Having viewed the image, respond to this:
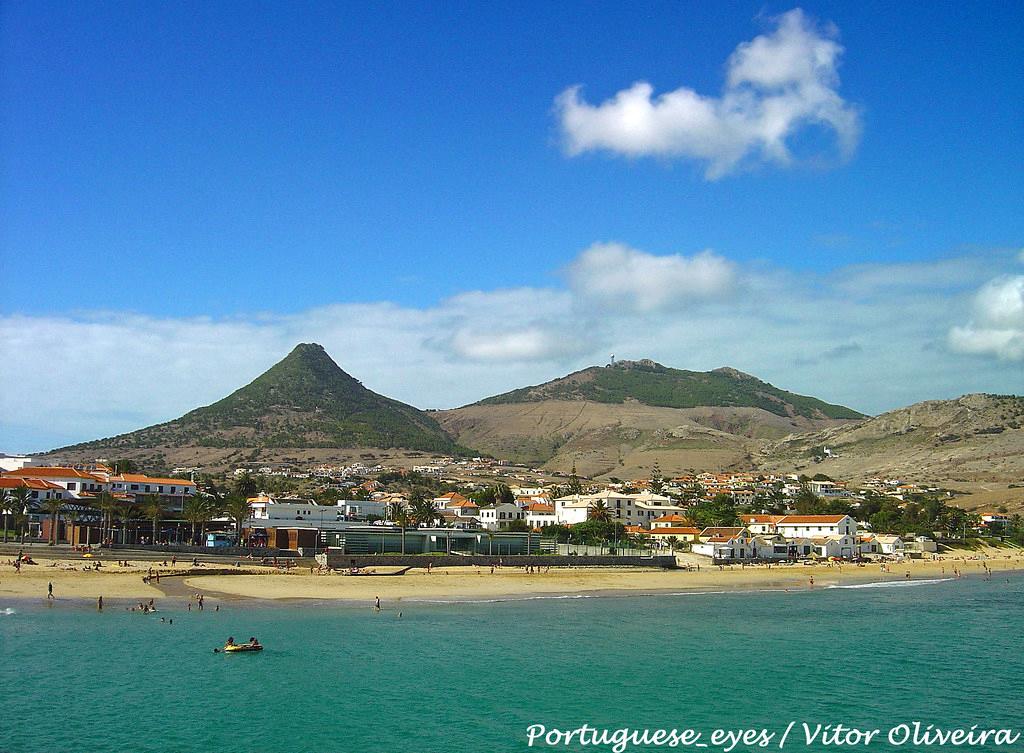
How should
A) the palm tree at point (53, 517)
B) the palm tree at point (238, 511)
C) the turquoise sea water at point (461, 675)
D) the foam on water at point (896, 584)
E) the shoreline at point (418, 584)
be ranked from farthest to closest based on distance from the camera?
the palm tree at point (238, 511), the foam on water at point (896, 584), the palm tree at point (53, 517), the shoreline at point (418, 584), the turquoise sea water at point (461, 675)

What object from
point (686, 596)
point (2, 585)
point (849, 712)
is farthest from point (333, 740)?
point (686, 596)

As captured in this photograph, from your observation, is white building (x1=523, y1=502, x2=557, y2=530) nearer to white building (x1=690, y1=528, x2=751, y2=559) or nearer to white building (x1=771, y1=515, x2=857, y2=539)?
white building (x1=690, y1=528, x2=751, y2=559)

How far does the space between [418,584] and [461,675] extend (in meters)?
30.4

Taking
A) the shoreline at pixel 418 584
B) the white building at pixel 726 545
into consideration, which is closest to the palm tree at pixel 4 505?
the shoreline at pixel 418 584

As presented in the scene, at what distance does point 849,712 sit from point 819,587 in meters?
46.9

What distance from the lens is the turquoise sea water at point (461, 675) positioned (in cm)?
2977

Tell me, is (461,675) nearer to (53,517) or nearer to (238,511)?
(238,511)

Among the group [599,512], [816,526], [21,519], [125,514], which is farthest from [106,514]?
[816,526]

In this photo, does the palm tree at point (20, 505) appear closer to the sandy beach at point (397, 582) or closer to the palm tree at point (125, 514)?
the palm tree at point (125, 514)

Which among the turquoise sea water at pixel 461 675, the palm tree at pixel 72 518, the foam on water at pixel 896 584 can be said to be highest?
the palm tree at pixel 72 518

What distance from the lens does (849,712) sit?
1310 inches

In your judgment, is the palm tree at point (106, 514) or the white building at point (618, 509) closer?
the palm tree at point (106, 514)

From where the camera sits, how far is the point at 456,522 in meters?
116

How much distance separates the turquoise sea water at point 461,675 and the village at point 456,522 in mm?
32305
